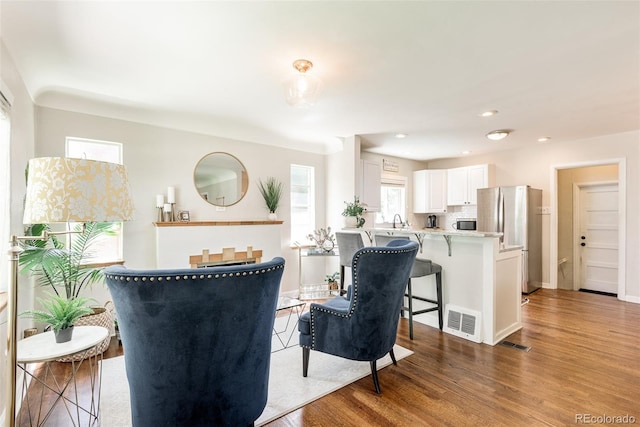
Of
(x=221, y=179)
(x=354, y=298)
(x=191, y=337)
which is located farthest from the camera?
(x=221, y=179)

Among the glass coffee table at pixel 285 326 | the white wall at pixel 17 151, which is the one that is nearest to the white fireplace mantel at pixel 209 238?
the glass coffee table at pixel 285 326

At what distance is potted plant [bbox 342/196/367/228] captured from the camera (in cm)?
451

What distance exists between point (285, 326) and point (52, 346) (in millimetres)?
2241

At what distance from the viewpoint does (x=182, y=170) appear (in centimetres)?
380

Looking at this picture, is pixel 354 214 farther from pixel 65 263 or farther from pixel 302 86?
pixel 65 263

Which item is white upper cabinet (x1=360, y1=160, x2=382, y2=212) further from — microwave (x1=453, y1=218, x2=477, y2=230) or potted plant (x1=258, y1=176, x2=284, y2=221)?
microwave (x1=453, y1=218, x2=477, y2=230)

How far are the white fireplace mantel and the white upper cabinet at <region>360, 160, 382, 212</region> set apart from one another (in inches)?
59.9

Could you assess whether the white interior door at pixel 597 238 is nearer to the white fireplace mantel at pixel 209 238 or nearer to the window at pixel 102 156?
the white fireplace mantel at pixel 209 238

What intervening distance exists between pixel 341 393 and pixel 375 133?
3488 millimetres

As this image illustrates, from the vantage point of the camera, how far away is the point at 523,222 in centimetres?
488

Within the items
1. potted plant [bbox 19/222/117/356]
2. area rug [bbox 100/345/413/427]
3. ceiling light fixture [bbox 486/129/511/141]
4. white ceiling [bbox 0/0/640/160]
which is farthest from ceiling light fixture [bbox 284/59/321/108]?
ceiling light fixture [bbox 486/129/511/141]

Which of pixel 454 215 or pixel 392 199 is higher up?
pixel 392 199

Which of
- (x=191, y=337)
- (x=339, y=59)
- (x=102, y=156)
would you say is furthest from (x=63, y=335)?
(x=339, y=59)

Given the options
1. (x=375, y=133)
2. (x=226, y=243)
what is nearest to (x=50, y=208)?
(x=226, y=243)
